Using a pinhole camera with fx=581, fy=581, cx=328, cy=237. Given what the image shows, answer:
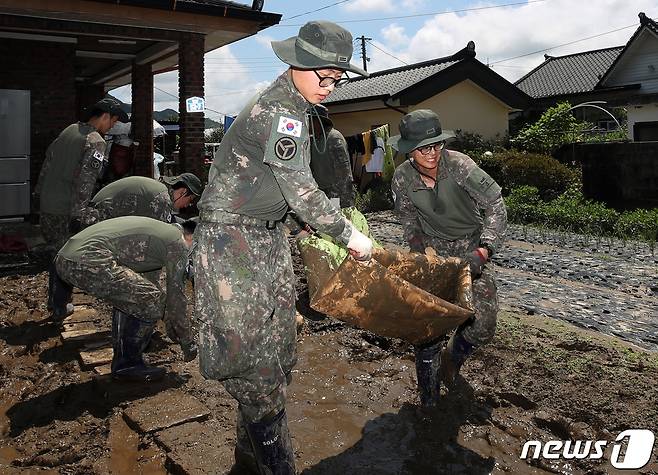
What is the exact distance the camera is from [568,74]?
24828mm

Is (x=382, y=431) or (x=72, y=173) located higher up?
(x=72, y=173)

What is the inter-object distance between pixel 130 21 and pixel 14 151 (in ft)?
9.63

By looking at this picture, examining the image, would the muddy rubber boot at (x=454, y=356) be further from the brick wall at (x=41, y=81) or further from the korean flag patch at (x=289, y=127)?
the brick wall at (x=41, y=81)

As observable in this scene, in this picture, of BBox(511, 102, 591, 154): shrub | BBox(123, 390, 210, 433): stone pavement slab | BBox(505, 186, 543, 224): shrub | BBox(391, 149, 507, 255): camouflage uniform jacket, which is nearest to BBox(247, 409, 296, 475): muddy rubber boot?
BBox(123, 390, 210, 433): stone pavement slab

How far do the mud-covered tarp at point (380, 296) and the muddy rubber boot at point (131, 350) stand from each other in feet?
4.67

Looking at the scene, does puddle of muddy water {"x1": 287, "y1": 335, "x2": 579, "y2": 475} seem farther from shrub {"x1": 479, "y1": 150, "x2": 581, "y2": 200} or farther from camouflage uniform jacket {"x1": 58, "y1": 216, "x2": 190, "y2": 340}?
shrub {"x1": 479, "y1": 150, "x2": 581, "y2": 200}

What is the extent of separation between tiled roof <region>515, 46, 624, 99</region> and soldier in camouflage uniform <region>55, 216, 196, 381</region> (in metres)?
21.0

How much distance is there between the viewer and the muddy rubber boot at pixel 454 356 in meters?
3.38

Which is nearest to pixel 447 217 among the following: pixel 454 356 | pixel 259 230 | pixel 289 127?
pixel 454 356

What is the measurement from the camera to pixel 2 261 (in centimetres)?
710

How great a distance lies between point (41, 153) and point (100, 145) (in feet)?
16.8

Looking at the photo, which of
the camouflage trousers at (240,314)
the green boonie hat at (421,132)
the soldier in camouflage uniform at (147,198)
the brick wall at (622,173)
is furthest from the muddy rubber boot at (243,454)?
the brick wall at (622,173)

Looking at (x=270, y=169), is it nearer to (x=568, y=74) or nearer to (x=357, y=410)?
(x=357, y=410)

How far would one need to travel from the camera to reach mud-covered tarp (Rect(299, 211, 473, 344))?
2404mm
